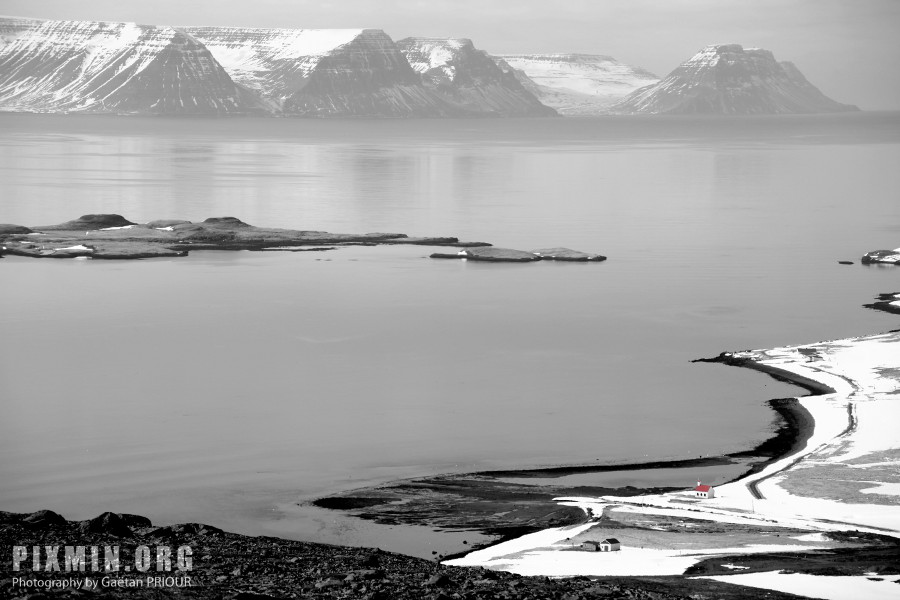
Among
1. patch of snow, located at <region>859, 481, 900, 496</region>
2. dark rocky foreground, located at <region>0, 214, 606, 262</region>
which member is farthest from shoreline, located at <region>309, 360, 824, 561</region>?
dark rocky foreground, located at <region>0, 214, 606, 262</region>

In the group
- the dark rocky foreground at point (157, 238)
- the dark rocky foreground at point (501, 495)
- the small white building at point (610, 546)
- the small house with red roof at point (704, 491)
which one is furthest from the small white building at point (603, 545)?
the dark rocky foreground at point (157, 238)

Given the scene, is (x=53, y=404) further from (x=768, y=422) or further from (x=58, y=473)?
(x=768, y=422)

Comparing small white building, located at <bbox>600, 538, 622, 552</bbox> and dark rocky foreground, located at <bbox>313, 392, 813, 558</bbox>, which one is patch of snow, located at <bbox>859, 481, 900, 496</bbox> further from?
small white building, located at <bbox>600, 538, 622, 552</bbox>

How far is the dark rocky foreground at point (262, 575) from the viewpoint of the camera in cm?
1692

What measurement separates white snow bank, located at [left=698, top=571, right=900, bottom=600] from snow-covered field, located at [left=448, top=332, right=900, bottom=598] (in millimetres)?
26

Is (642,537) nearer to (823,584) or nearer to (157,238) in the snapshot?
(823,584)

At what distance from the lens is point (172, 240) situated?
219 ft

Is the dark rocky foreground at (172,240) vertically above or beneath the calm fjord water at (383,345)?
above

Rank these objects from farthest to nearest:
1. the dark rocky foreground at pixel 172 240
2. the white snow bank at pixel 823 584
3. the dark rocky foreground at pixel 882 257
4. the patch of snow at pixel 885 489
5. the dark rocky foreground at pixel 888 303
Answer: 1. the dark rocky foreground at pixel 882 257
2. the dark rocky foreground at pixel 172 240
3. the dark rocky foreground at pixel 888 303
4. the patch of snow at pixel 885 489
5. the white snow bank at pixel 823 584

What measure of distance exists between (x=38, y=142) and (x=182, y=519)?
176107mm

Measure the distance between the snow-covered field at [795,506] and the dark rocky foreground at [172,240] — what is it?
1259 inches

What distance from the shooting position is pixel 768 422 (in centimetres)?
3269

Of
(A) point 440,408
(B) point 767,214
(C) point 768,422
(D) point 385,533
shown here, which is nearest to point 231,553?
(D) point 385,533

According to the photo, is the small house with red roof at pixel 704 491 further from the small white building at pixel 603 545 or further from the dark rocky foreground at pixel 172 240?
the dark rocky foreground at pixel 172 240
